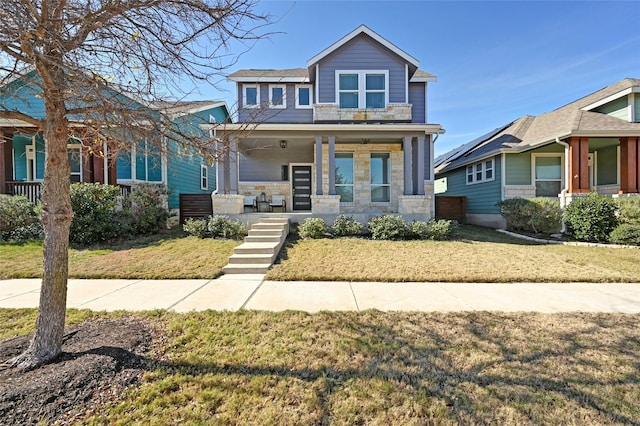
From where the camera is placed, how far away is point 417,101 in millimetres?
12570

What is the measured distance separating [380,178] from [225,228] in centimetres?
677

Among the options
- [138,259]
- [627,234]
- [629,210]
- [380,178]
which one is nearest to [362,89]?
[380,178]

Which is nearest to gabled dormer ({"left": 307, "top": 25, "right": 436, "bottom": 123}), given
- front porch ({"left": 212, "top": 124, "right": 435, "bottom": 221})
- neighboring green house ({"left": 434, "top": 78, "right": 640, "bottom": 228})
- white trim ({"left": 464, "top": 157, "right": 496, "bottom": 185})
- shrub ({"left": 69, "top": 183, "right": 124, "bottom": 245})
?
front porch ({"left": 212, "top": 124, "right": 435, "bottom": 221})

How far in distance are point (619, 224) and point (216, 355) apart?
39.8 ft

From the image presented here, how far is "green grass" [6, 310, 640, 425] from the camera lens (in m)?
1.94

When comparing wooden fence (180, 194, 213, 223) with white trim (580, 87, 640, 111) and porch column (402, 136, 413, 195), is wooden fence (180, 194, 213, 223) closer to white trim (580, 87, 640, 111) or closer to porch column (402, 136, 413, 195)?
porch column (402, 136, 413, 195)

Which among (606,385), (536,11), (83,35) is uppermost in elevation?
(536,11)

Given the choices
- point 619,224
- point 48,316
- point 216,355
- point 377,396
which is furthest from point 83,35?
point 619,224

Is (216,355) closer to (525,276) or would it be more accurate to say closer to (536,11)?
(525,276)

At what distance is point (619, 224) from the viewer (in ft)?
28.5

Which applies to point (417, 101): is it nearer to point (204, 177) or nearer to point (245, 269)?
point (245, 269)

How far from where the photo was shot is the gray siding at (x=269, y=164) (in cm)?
1263

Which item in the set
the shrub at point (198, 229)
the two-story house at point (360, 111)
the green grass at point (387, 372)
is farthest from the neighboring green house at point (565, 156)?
the shrub at point (198, 229)

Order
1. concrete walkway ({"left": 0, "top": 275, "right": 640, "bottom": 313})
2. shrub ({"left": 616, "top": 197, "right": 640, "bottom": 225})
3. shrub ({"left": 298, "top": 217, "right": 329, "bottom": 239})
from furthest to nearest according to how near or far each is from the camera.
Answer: shrub ({"left": 298, "top": 217, "right": 329, "bottom": 239}) → shrub ({"left": 616, "top": 197, "right": 640, "bottom": 225}) → concrete walkway ({"left": 0, "top": 275, "right": 640, "bottom": 313})
